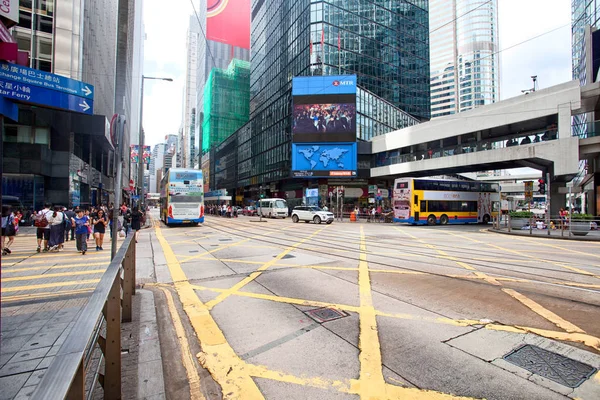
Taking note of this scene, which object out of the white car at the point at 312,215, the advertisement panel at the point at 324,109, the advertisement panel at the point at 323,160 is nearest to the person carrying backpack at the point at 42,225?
the white car at the point at 312,215

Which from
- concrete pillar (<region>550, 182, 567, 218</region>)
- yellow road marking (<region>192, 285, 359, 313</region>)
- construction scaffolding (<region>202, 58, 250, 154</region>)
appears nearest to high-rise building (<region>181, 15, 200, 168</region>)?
construction scaffolding (<region>202, 58, 250, 154</region>)

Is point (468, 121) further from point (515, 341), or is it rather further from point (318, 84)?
point (515, 341)

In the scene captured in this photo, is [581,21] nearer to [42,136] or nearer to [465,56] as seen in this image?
[42,136]

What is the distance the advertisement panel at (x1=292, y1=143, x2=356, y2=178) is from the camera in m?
43.6

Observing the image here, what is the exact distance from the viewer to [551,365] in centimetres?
340

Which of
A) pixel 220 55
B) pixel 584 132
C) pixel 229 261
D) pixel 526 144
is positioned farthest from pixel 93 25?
pixel 220 55

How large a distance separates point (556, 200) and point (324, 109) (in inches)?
1138

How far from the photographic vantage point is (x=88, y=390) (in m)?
2.36

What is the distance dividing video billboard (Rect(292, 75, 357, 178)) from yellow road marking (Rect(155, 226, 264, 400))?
3926 centimetres

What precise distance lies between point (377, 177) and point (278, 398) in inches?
1741

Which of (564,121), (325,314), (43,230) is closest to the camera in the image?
(325,314)

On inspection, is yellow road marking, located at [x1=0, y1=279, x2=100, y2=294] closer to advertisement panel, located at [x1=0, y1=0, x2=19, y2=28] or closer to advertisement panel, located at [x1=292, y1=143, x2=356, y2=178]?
advertisement panel, located at [x1=0, y1=0, x2=19, y2=28]

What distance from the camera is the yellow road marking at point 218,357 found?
3.00m

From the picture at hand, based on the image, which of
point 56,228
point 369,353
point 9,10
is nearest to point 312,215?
point 56,228
